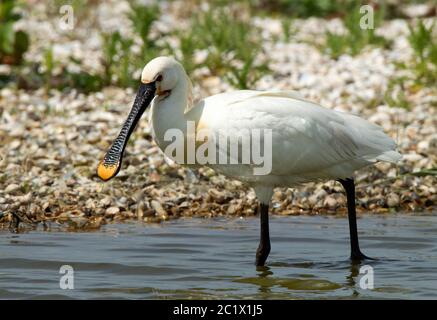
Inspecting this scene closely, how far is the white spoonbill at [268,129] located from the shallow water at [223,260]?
375mm

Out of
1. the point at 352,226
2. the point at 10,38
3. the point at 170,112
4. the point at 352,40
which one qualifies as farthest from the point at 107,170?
the point at 352,40

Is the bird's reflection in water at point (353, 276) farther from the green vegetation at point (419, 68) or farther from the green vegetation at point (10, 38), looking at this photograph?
the green vegetation at point (10, 38)

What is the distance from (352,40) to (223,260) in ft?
23.2

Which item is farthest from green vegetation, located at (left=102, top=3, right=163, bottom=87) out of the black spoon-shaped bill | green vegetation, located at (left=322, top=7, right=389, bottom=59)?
the black spoon-shaped bill

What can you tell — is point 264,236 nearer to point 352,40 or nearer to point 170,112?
point 170,112

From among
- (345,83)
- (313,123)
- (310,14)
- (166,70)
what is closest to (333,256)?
(313,123)

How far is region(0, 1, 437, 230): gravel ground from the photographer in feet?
31.3

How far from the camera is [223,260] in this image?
8.15 m

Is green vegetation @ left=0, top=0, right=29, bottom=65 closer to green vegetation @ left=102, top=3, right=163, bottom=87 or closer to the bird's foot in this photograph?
green vegetation @ left=102, top=3, right=163, bottom=87

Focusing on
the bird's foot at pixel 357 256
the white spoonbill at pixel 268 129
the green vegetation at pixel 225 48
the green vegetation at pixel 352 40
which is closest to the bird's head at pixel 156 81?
the white spoonbill at pixel 268 129

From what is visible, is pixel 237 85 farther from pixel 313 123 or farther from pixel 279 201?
pixel 313 123

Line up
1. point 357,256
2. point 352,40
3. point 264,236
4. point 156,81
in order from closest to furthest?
point 156,81
point 264,236
point 357,256
point 352,40

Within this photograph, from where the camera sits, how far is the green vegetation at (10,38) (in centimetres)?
1309

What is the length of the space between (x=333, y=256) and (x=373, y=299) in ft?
4.69
